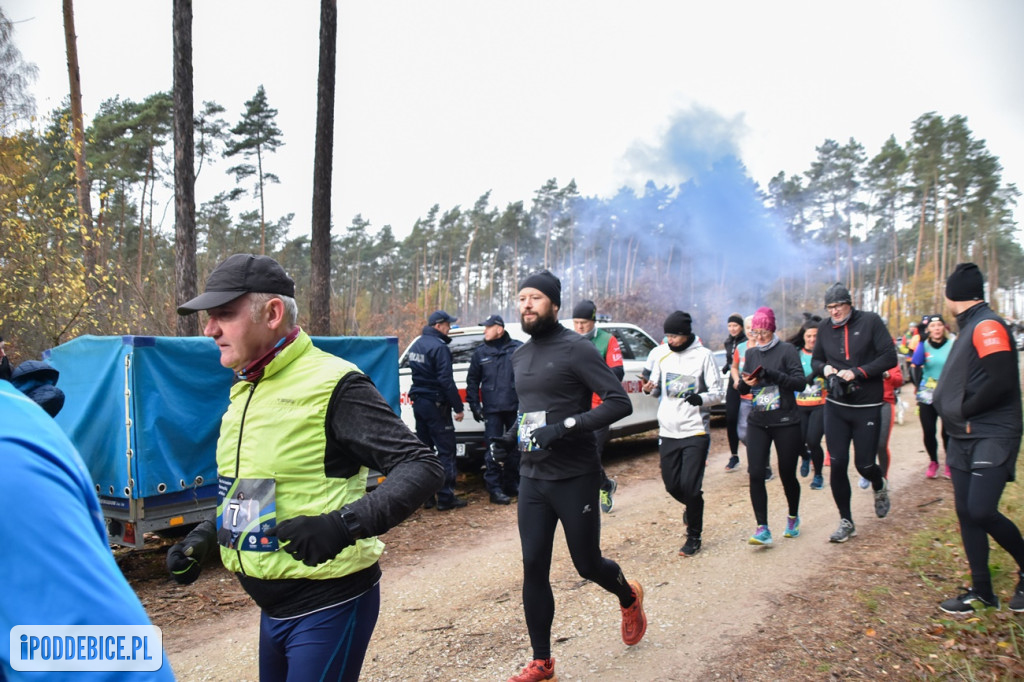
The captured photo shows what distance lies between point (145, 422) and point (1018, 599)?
6.66m

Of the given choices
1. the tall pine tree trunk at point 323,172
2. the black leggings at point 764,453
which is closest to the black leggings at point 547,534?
the black leggings at point 764,453

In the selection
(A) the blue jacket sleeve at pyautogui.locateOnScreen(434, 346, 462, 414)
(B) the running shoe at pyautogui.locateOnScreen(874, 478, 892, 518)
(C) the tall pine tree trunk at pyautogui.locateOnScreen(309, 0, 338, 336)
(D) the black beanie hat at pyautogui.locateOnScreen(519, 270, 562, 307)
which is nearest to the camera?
(D) the black beanie hat at pyautogui.locateOnScreen(519, 270, 562, 307)

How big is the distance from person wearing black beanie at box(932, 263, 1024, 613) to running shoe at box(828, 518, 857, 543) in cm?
154

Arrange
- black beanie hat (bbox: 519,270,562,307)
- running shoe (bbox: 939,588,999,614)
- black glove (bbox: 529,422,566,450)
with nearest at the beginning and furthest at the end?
1. black glove (bbox: 529,422,566,450)
2. black beanie hat (bbox: 519,270,562,307)
3. running shoe (bbox: 939,588,999,614)

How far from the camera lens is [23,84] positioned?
1590 cm

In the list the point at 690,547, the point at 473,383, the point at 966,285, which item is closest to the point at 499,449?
the point at 690,547

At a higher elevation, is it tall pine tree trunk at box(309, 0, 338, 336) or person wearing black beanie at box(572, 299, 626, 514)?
tall pine tree trunk at box(309, 0, 338, 336)

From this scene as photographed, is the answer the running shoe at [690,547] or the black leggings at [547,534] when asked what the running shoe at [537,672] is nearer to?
the black leggings at [547,534]

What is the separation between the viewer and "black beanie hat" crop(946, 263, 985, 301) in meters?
4.58

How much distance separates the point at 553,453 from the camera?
3.88 meters

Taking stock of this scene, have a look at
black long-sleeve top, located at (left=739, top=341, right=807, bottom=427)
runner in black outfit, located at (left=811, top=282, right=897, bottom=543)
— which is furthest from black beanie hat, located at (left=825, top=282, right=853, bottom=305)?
black long-sleeve top, located at (left=739, top=341, right=807, bottom=427)

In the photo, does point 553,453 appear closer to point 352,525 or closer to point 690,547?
point 352,525

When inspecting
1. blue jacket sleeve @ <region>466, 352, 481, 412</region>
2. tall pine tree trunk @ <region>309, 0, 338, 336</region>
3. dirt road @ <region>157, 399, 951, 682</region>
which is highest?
tall pine tree trunk @ <region>309, 0, 338, 336</region>

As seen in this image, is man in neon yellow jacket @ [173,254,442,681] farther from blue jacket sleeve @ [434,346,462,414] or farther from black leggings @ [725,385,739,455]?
black leggings @ [725,385,739,455]
